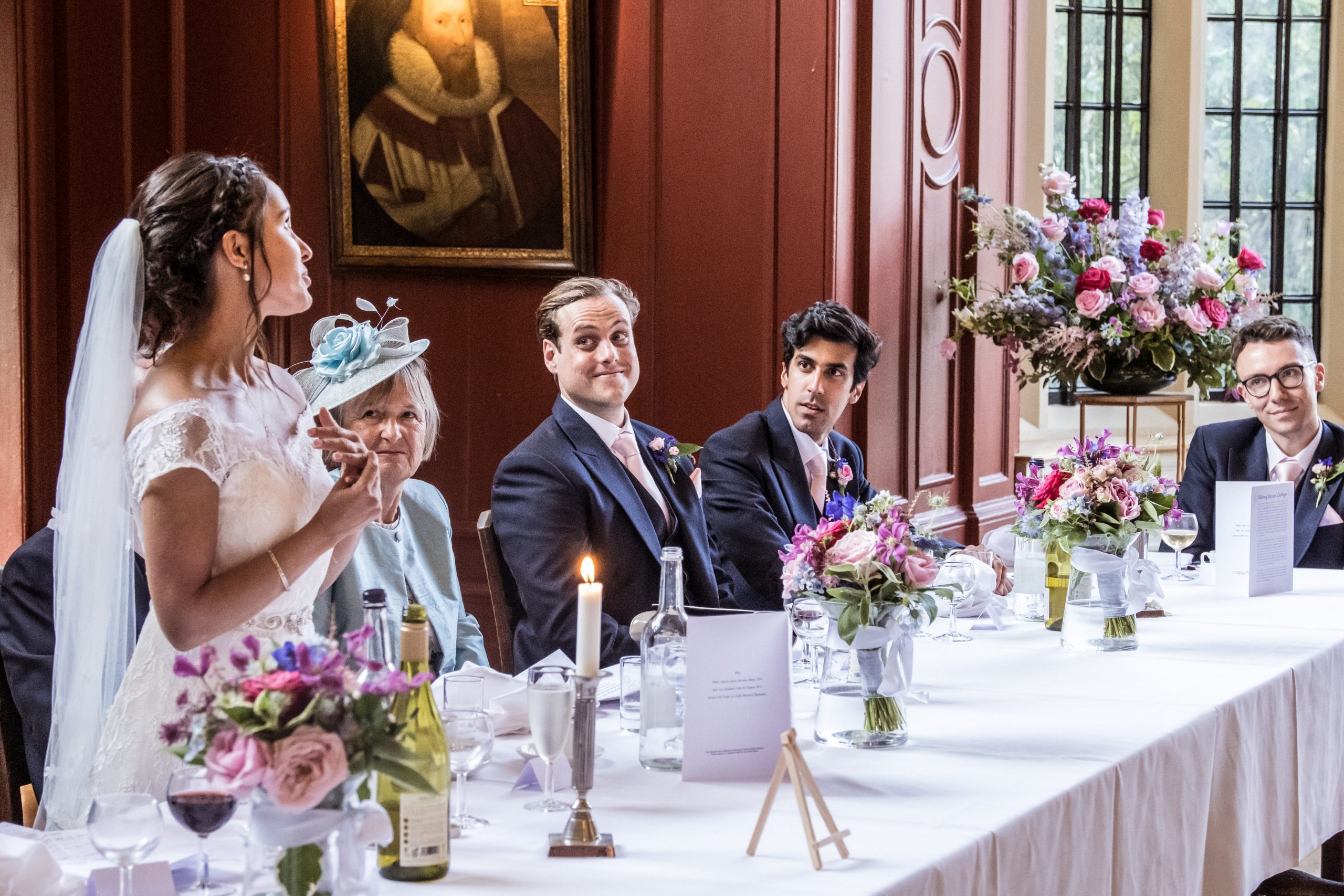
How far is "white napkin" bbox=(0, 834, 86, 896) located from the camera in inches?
49.8

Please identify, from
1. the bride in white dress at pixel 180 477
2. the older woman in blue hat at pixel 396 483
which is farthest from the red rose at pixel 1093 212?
the bride in white dress at pixel 180 477

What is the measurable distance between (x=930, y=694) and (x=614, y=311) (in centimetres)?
125

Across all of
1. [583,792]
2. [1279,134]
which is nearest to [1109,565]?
[583,792]

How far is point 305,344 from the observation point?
15.1 feet

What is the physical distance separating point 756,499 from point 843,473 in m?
A: 0.28

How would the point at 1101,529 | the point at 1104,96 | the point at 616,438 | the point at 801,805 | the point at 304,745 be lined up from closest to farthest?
1. the point at 304,745
2. the point at 801,805
3. the point at 1101,529
4. the point at 616,438
5. the point at 1104,96

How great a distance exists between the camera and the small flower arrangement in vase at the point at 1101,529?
2658mm

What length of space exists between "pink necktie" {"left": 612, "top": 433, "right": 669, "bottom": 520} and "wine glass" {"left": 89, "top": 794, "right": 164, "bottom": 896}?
1.86 m

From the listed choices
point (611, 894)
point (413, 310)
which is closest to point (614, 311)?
point (413, 310)

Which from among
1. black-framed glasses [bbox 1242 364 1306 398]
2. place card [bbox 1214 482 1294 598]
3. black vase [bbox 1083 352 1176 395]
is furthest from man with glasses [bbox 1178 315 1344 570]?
black vase [bbox 1083 352 1176 395]

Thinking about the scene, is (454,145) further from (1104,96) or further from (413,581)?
(1104,96)

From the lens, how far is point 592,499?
2.94m

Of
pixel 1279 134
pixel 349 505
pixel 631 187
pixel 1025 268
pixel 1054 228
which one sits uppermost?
pixel 1279 134

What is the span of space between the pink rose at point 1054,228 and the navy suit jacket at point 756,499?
1.42 meters
